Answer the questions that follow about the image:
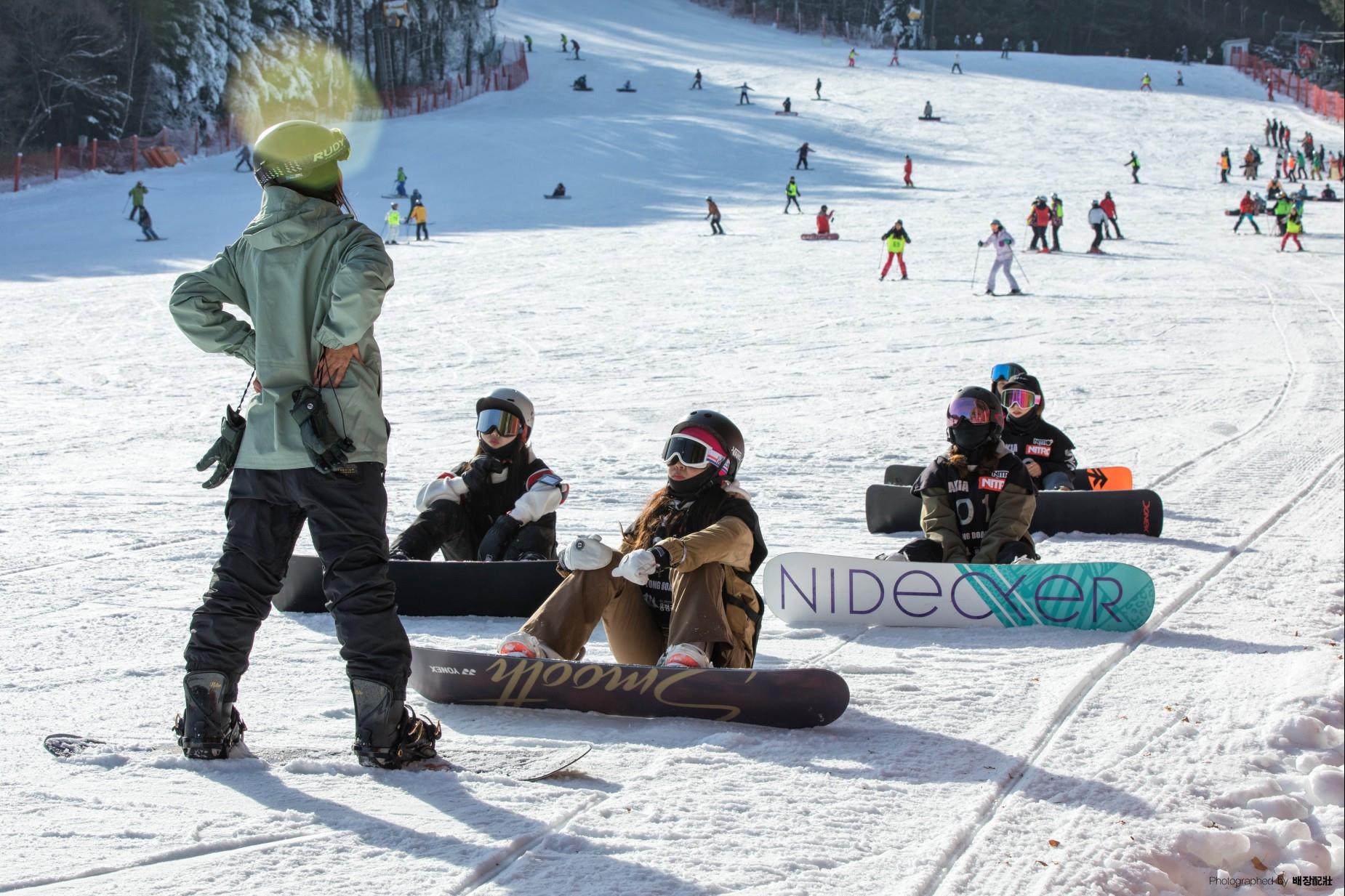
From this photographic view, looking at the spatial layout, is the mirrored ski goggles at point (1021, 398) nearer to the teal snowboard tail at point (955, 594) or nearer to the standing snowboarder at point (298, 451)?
the teal snowboard tail at point (955, 594)

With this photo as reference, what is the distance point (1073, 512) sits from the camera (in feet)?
26.1

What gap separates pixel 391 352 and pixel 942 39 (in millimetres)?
77426

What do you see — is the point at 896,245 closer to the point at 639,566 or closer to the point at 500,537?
the point at 500,537

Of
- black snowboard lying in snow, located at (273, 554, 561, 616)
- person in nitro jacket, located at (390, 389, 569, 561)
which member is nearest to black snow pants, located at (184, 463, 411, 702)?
black snowboard lying in snow, located at (273, 554, 561, 616)

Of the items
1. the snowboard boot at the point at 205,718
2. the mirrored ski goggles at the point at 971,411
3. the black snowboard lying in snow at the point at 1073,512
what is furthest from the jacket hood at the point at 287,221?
the black snowboard lying in snow at the point at 1073,512

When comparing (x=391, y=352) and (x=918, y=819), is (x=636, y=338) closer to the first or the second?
(x=391, y=352)

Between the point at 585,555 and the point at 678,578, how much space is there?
1.08ft

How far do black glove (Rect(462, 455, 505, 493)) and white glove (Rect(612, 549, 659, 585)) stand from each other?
2.02 meters

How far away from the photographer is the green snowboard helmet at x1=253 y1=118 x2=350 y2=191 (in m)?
3.50

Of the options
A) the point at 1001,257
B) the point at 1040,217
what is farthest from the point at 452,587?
the point at 1040,217

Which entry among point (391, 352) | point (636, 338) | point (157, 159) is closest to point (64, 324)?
point (391, 352)

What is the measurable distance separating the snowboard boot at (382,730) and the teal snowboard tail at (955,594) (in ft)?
7.89

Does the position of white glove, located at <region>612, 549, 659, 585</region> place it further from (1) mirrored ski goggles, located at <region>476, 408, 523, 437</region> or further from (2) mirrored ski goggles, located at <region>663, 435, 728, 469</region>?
(1) mirrored ski goggles, located at <region>476, 408, 523, 437</region>

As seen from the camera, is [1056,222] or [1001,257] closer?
[1001,257]
